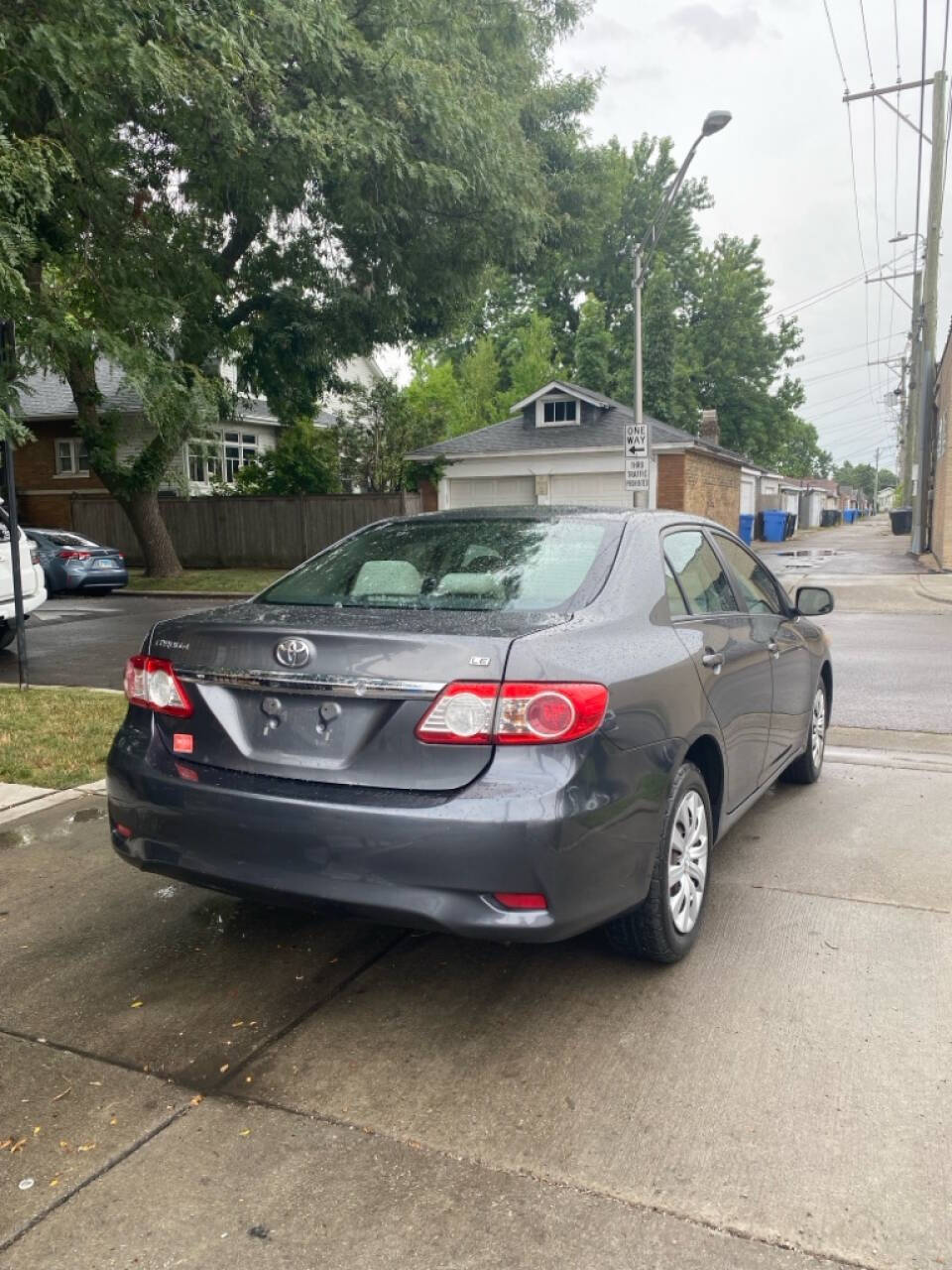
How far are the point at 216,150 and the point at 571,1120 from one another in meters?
13.4

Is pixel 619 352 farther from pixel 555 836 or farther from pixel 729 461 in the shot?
pixel 555 836

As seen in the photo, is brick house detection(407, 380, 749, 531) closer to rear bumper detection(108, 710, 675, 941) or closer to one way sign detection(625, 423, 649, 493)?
one way sign detection(625, 423, 649, 493)

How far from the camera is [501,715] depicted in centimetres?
272

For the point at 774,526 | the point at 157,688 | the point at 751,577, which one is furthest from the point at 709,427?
the point at 157,688

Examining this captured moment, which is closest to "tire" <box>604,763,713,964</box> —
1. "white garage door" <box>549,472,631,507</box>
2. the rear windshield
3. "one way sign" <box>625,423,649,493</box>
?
the rear windshield

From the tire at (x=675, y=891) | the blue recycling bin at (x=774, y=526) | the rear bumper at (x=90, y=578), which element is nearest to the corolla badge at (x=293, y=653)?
the tire at (x=675, y=891)

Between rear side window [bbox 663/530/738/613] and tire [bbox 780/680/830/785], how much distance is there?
1.40 metres

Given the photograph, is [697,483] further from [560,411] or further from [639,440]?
[639,440]

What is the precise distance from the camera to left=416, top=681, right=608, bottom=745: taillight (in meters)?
2.71

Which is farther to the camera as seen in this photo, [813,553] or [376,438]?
[813,553]

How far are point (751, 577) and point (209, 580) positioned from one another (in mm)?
18199

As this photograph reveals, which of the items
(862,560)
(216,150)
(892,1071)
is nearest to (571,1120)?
(892,1071)

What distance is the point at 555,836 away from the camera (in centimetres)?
A: 267

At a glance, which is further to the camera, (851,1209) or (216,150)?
(216,150)
